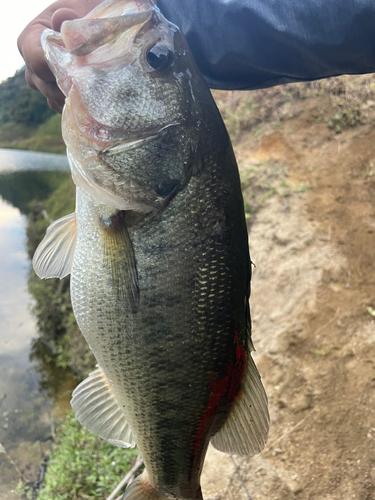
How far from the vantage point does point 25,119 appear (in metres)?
40.9

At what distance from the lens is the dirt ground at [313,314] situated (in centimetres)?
302

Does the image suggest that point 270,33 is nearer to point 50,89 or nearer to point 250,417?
point 50,89

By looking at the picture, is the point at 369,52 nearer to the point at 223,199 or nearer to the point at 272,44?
the point at 272,44

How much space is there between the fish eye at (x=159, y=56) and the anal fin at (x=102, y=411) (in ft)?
4.25

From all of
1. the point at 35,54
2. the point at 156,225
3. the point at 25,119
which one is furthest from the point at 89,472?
the point at 25,119

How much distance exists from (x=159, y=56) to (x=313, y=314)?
344cm

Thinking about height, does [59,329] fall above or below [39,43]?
below

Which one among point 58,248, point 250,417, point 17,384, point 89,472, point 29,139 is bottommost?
point 29,139

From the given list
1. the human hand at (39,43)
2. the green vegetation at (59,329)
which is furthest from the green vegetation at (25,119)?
the human hand at (39,43)

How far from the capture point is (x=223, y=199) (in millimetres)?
1284

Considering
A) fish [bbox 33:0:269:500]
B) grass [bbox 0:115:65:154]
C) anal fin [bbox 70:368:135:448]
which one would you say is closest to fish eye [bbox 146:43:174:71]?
fish [bbox 33:0:269:500]

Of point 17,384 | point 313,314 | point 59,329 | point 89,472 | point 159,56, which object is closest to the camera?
point 159,56

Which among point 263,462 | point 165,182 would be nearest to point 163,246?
point 165,182

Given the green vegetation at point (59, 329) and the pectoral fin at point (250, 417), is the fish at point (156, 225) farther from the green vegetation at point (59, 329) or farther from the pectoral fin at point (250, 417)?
the green vegetation at point (59, 329)
